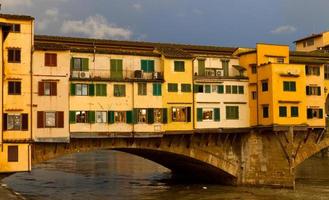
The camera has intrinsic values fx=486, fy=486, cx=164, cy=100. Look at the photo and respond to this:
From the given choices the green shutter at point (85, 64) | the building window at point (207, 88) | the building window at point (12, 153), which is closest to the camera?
the building window at point (12, 153)

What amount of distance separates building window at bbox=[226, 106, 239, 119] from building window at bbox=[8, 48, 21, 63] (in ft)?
77.6

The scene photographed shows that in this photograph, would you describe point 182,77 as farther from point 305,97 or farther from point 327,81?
point 327,81

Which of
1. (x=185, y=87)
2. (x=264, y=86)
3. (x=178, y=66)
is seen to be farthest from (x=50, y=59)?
(x=264, y=86)

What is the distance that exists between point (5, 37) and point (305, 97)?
33.8m

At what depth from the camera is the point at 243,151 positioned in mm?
56312

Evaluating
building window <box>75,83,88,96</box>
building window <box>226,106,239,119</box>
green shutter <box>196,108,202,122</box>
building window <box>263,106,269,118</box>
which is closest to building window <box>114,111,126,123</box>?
building window <box>75,83,88,96</box>

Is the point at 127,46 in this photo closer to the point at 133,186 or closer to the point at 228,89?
the point at 228,89

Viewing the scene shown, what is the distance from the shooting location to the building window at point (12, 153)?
4328 centimetres

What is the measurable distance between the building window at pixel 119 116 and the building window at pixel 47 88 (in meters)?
6.58

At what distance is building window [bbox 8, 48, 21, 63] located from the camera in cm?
4397

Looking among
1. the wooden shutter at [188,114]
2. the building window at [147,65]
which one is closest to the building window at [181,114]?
the wooden shutter at [188,114]

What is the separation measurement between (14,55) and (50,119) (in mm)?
6748

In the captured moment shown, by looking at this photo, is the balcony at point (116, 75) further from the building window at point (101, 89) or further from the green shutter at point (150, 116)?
the green shutter at point (150, 116)

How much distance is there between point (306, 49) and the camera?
91.4 metres
